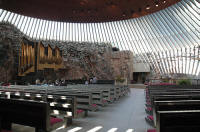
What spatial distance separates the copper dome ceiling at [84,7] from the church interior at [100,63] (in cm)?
8

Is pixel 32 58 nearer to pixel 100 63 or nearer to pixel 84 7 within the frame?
pixel 84 7

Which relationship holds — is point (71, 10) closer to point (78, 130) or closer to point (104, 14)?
point (104, 14)

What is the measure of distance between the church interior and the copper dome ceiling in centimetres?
8

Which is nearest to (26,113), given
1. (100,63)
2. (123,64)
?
(100,63)

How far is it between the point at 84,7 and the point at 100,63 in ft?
35.3

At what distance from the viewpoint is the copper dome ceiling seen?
1220cm

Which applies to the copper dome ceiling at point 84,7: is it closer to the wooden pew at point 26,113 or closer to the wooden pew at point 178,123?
the wooden pew at point 26,113

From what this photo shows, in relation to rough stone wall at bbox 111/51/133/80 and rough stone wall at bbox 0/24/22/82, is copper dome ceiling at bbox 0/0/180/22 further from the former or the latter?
rough stone wall at bbox 111/51/133/80

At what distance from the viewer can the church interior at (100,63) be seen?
9.20 ft

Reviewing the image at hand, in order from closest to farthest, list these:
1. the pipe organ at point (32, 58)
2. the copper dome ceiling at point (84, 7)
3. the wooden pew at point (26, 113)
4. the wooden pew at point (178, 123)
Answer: the wooden pew at point (178, 123) → the wooden pew at point (26, 113) → the pipe organ at point (32, 58) → the copper dome ceiling at point (84, 7)

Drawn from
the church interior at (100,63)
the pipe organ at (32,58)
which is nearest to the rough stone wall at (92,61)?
the church interior at (100,63)

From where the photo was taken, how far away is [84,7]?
1311cm

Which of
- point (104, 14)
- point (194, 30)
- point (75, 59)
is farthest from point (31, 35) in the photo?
point (194, 30)

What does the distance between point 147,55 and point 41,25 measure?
14418 mm
